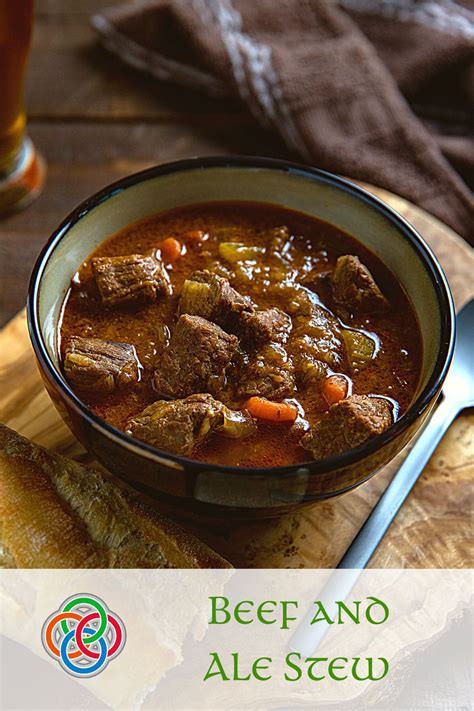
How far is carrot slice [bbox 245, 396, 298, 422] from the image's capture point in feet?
9.65

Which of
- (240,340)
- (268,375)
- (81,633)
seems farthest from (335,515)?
(81,633)

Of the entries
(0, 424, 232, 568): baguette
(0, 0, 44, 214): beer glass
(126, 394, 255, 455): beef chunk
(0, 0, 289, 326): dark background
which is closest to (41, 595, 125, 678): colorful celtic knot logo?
(0, 424, 232, 568): baguette

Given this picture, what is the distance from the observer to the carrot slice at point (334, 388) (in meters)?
3.02

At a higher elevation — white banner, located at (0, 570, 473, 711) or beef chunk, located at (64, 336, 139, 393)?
beef chunk, located at (64, 336, 139, 393)

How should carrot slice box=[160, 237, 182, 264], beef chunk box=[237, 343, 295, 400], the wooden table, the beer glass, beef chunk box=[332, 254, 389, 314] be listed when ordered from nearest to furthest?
beef chunk box=[237, 343, 295, 400]
the wooden table
beef chunk box=[332, 254, 389, 314]
carrot slice box=[160, 237, 182, 264]
the beer glass

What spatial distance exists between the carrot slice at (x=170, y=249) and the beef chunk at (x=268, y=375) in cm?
60

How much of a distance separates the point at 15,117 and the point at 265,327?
2299 millimetres

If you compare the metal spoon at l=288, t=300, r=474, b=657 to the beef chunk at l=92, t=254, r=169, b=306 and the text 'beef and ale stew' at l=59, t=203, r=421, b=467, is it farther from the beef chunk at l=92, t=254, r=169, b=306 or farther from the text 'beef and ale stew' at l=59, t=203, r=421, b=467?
the beef chunk at l=92, t=254, r=169, b=306

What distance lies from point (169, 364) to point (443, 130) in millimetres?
2939

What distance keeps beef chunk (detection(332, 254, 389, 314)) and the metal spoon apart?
48 centimetres

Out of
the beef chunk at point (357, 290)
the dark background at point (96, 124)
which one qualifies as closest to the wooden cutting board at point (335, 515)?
the beef chunk at point (357, 290)

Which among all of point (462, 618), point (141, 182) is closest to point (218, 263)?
point (141, 182)

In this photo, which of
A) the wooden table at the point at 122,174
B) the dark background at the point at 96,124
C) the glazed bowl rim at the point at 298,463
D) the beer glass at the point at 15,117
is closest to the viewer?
the glazed bowl rim at the point at 298,463

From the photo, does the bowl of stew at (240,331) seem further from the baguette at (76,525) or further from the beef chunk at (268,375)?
the baguette at (76,525)
